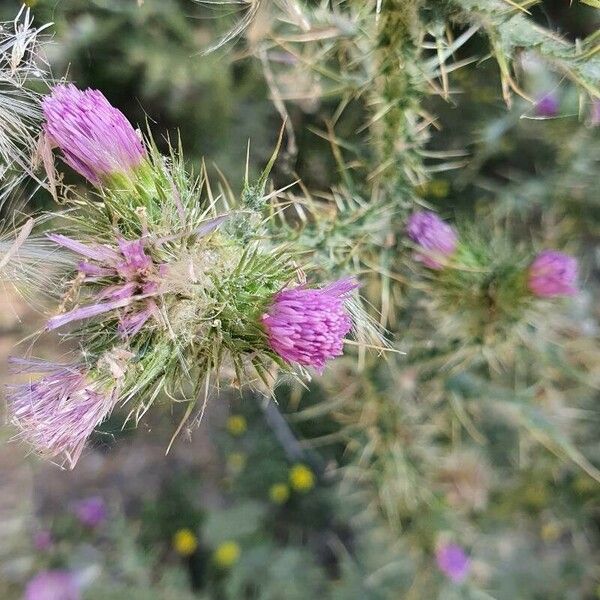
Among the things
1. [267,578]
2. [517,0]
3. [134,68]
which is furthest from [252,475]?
[517,0]

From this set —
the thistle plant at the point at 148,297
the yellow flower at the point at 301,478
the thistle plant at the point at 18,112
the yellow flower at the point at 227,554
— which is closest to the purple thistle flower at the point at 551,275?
the thistle plant at the point at 148,297

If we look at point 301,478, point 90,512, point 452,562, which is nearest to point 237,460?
point 301,478

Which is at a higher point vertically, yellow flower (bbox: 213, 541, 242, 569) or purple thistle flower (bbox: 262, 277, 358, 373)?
purple thistle flower (bbox: 262, 277, 358, 373)

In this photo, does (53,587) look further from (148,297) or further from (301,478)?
(148,297)

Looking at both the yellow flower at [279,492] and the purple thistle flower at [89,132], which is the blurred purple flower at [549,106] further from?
the yellow flower at [279,492]

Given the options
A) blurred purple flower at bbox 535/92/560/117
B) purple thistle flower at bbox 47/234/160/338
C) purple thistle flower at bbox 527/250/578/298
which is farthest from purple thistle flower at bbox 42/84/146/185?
blurred purple flower at bbox 535/92/560/117

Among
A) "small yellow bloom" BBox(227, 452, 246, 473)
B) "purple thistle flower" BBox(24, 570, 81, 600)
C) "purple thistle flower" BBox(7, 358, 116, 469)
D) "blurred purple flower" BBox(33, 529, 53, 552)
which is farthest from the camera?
"small yellow bloom" BBox(227, 452, 246, 473)

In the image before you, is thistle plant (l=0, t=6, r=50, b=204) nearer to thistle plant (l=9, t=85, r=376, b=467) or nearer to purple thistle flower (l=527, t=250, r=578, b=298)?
thistle plant (l=9, t=85, r=376, b=467)

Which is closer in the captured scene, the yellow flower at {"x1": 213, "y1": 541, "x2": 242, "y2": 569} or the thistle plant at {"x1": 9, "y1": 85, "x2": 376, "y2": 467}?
the thistle plant at {"x1": 9, "y1": 85, "x2": 376, "y2": 467}
